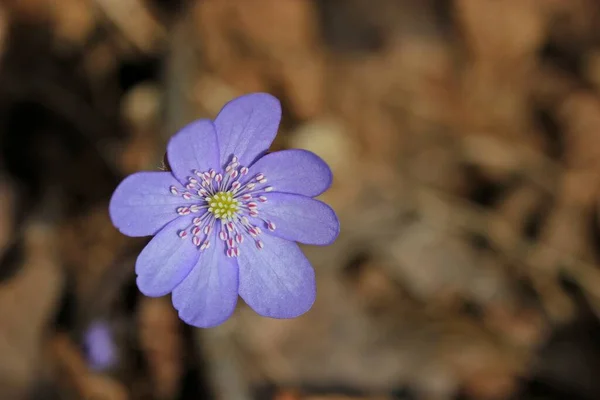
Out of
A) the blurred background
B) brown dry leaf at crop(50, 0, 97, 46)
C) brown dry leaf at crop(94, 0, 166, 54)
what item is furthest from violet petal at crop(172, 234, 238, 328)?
brown dry leaf at crop(50, 0, 97, 46)

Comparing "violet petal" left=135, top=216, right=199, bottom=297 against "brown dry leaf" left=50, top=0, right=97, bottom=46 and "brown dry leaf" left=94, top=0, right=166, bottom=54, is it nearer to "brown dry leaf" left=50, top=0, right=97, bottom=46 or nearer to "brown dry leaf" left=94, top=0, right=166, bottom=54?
"brown dry leaf" left=94, top=0, right=166, bottom=54

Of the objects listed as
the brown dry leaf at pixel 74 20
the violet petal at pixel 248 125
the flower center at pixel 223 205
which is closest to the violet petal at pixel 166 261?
the flower center at pixel 223 205

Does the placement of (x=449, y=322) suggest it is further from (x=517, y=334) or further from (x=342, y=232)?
(x=342, y=232)

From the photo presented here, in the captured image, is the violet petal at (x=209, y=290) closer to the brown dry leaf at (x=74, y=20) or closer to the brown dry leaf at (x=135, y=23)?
the brown dry leaf at (x=135, y=23)

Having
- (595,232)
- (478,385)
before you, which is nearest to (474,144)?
(595,232)

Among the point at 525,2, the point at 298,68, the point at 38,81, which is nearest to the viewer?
the point at 38,81
